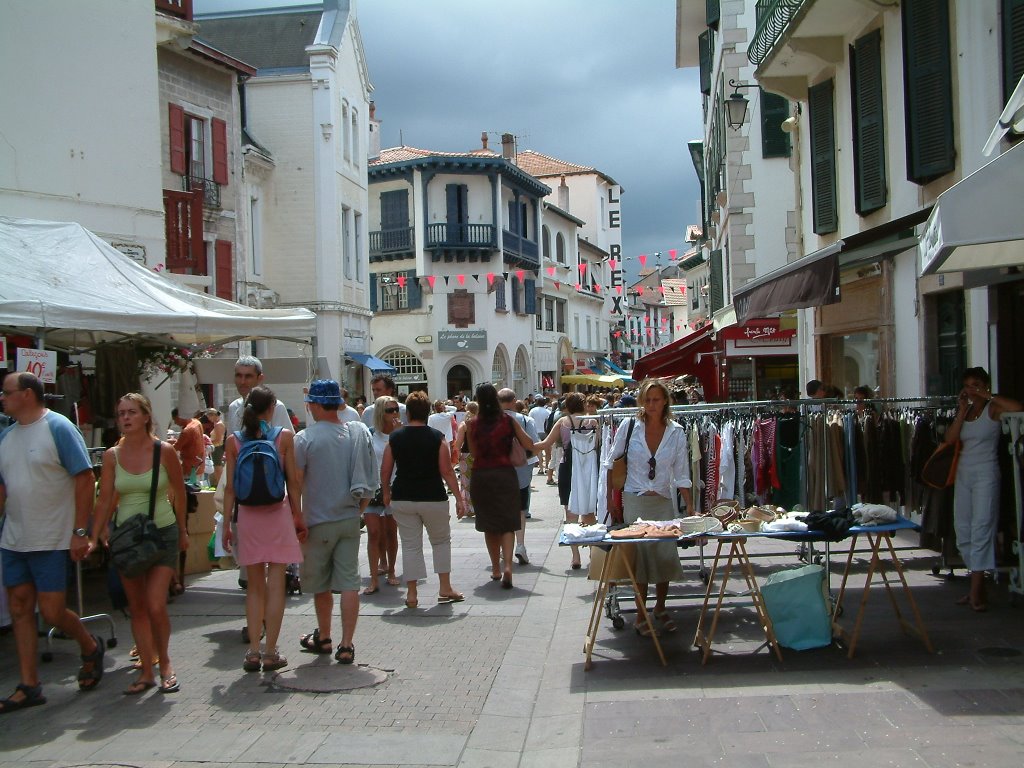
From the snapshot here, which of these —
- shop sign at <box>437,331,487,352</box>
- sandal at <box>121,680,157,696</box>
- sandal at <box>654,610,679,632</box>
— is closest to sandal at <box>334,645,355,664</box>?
sandal at <box>121,680,157,696</box>

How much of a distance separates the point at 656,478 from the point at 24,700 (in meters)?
4.32

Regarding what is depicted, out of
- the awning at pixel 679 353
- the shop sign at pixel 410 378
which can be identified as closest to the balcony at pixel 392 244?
the shop sign at pixel 410 378

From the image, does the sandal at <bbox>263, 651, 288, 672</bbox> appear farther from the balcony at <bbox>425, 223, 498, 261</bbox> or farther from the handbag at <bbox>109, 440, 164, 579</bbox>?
the balcony at <bbox>425, 223, 498, 261</bbox>

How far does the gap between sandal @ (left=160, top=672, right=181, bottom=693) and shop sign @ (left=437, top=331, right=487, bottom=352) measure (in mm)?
34307

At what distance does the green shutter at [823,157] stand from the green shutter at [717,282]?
11188 millimetres

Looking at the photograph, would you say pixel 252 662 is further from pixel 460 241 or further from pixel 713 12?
Result: pixel 460 241

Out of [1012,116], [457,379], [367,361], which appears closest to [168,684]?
[1012,116]

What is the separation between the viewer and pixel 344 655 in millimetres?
6688

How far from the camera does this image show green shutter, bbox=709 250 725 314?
25.1 meters

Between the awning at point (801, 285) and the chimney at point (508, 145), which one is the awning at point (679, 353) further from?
the chimney at point (508, 145)

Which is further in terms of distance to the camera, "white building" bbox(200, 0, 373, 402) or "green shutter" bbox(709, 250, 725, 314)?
"white building" bbox(200, 0, 373, 402)

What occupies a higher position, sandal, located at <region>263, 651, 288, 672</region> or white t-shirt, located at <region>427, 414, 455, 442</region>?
white t-shirt, located at <region>427, 414, 455, 442</region>

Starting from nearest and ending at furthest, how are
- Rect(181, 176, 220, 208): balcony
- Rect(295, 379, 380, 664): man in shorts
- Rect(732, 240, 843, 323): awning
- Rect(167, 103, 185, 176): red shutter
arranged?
Rect(295, 379, 380, 664): man in shorts → Rect(732, 240, 843, 323): awning → Rect(167, 103, 185, 176): red shutter → Rect(181, 176, 220, 208): balcony

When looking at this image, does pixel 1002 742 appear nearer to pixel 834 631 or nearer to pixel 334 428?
pixel 834 631
